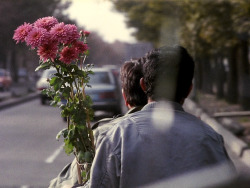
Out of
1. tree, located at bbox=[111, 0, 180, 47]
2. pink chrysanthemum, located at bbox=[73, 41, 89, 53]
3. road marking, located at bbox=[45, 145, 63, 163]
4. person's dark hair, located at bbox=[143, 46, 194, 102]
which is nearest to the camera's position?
person's dark hair, located at bbox=[143, 46, 194, 102]

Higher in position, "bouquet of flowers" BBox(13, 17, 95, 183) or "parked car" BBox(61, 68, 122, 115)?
"bouquet of flowers" BBox(13, 17, 95, 183)

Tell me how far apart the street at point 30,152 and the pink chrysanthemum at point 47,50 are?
18.1 feet

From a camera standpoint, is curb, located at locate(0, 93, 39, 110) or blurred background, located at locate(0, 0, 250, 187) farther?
curb, located at locate(0, 93, 39, 110)

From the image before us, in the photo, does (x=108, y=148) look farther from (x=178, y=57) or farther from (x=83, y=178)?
(x=83, y=178)

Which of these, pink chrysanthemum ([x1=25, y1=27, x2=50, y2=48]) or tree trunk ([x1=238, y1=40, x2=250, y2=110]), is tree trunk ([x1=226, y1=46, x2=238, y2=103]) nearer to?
tree trunk ([x1=238, y1=40, x2=250, y2=110])

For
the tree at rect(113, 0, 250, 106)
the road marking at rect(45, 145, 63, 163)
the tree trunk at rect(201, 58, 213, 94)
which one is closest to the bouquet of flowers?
the road marking at rect(45, 145, 63, 163)

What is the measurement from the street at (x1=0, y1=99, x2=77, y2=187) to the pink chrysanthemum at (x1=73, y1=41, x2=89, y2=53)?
17.8 ft

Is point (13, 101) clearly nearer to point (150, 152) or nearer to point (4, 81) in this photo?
point (4, 81)

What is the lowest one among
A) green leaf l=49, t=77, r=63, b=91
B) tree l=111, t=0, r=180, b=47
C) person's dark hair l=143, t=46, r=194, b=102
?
green leaf l=49, t=77, r=63, b=91

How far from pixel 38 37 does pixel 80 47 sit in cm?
27

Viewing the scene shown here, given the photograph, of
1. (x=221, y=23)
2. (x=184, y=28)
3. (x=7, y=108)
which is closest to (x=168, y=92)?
(x=221, y=23)

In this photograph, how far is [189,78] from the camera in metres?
2.38

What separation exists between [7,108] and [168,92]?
2557cm

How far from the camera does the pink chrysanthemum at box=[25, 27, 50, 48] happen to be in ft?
10.1
